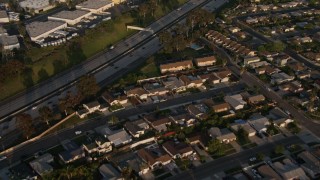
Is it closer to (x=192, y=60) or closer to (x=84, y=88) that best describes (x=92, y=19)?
(x=192, y=60)

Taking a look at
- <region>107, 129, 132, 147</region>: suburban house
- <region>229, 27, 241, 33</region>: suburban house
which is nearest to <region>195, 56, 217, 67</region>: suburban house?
<region>229, 27, 241, 33</region>: suburban house

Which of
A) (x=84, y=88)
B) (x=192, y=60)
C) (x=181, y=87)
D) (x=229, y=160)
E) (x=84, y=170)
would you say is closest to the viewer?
(x=84, y=170)

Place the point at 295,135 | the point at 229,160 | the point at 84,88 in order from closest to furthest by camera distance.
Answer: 1. the point at 229,160
2. the point at 295,135
3. the point at 84,88

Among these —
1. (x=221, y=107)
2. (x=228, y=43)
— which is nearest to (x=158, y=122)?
(x=221, y=107)

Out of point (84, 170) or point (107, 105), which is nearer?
point (84, 170)

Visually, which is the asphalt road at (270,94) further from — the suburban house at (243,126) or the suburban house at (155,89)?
the suburban house at (155,89)

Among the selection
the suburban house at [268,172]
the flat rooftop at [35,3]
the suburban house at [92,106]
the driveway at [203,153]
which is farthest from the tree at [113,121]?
the flat rooftop at [35,3]

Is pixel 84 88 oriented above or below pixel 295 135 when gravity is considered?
above

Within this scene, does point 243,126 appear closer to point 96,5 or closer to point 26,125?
point 26,125

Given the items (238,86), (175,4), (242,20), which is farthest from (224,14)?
(238,86)
